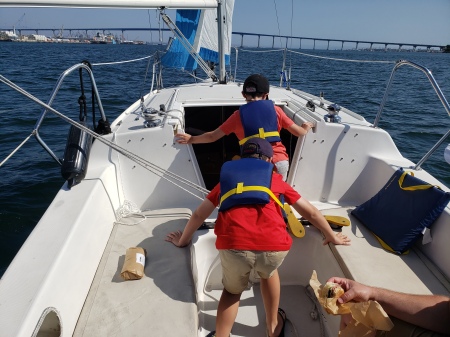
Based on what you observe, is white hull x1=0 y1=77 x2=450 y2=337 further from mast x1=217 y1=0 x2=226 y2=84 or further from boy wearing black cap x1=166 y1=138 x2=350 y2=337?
mast x1=217 y1=0 x2=226 y2=84

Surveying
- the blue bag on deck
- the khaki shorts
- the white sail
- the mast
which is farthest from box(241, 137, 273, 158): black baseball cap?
the mast

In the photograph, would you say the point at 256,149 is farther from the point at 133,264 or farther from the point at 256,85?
the point at 133,264

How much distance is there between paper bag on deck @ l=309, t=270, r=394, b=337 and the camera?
1535 mm

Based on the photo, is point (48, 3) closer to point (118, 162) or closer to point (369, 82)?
point (118, 162)

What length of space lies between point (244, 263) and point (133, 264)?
77 cm

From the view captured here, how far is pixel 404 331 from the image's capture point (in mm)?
1594

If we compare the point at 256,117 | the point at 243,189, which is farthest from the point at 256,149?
the point at 256,117

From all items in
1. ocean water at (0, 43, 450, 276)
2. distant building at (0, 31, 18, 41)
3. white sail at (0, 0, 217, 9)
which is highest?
white sail at (0, 0, 217, 9)

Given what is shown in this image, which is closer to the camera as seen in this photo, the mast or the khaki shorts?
the khaki shorts

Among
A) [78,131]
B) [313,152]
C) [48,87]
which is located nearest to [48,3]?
[78,131]

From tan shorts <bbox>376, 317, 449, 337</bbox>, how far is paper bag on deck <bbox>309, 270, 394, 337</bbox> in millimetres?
84

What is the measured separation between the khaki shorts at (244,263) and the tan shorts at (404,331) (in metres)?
0.59

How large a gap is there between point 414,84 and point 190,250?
18302 millimetres

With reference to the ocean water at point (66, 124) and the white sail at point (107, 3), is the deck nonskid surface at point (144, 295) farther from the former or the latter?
the ocean water at point (66, 124)
